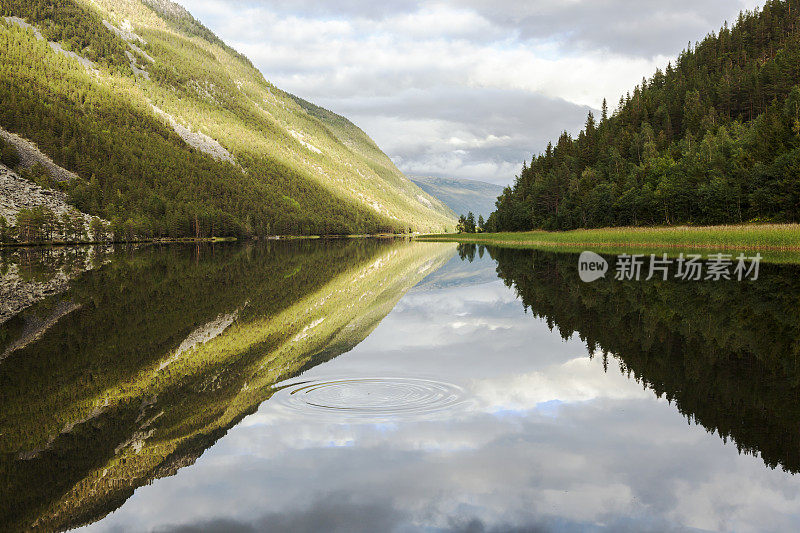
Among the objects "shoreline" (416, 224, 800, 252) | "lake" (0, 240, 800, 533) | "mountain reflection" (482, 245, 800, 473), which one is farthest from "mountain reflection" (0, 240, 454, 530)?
"shoreline" (416, 224, 800, 252)

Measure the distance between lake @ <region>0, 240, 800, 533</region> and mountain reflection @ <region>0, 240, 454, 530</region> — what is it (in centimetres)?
6

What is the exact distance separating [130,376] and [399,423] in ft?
22.3

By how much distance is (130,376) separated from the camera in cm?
1277

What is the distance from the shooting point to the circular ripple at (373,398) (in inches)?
416

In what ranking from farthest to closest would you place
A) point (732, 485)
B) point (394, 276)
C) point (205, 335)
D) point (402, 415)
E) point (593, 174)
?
point (593, 174) → point (394, 276) → point (205, 335) → point (402, 415) → point (732, 485)

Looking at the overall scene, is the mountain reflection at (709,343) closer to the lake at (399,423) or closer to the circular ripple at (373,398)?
the lake at (399,423)

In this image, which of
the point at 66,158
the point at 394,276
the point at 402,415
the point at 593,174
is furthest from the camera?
the point at 66,158

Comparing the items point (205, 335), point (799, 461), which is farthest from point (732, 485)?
point (205, 335)

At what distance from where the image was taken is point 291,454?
8.35 meters

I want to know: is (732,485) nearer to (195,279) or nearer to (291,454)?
(291,454)

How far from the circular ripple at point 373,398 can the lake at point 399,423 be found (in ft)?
0.23

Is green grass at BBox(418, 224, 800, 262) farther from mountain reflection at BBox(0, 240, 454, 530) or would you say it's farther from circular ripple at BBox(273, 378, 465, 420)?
circular ripple at BBox(273, 378, 465, 420)

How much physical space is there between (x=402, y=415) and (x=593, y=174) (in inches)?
4752

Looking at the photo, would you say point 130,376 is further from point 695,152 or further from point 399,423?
point 695,152
